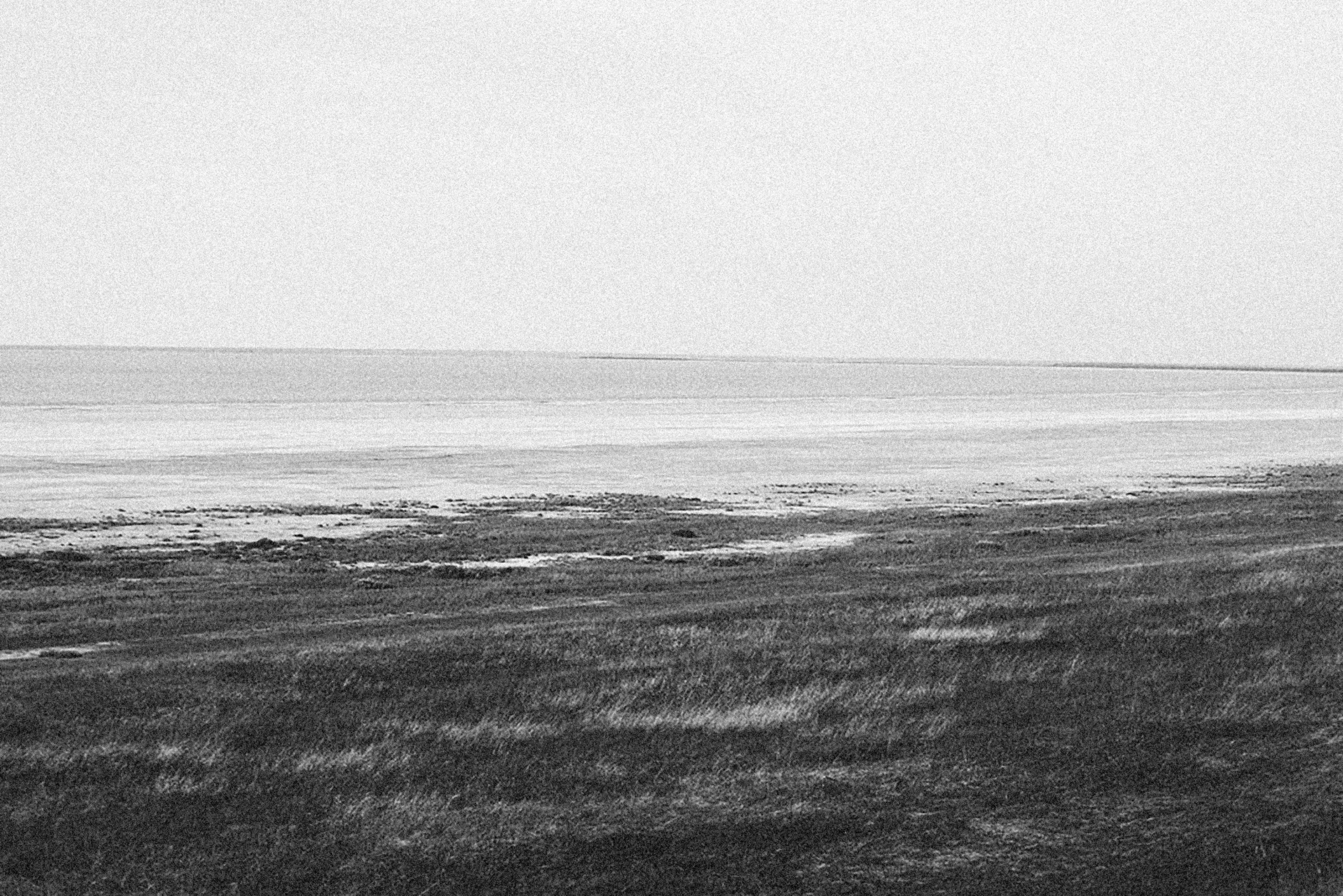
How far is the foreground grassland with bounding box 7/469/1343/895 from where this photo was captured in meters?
8.68

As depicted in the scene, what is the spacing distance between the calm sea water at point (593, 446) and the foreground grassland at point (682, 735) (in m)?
19.6

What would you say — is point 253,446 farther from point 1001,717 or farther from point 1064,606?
point 1001,717

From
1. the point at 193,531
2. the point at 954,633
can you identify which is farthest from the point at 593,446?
the point at 954,633

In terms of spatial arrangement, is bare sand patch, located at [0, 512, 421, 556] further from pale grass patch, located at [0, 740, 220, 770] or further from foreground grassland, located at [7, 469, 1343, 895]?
pale grass patch, located at [0, 740, 220, 770]

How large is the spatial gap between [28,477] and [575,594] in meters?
29.2

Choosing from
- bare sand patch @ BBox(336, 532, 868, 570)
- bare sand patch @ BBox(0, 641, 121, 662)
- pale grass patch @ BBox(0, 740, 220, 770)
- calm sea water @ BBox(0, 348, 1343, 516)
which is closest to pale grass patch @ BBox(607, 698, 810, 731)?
pale grass patch @ BBox(0, 740, 220, 770)

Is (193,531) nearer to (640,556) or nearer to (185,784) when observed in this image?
(640,556)

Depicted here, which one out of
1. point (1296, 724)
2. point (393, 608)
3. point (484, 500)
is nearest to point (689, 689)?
point (1296, 724)

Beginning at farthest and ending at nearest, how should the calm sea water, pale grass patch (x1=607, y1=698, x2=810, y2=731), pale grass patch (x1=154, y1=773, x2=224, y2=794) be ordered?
the calm sea water < pale grass patch (x1=607, y1=698, x2=810, y2=731) < pale grass patch (x1=154, y1=773, x2=224, y2=794)

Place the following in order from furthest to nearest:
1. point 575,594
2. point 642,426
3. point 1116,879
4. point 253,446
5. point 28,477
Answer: point 642,426 → point 253,446 → point 28,477 → point 575,594 → point 1116,879

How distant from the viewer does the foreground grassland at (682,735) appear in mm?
8680

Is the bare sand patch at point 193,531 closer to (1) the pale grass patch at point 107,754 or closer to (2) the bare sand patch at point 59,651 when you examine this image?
(2) the bare sand patch at point 59,651

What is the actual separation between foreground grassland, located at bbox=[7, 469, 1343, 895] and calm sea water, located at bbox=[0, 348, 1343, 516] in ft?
64.2

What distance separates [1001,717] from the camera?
40.6ft
